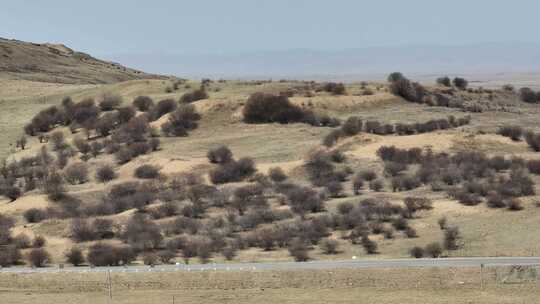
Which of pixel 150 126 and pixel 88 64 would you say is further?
pixel 88 64

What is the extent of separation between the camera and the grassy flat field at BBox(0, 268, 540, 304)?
28.8m

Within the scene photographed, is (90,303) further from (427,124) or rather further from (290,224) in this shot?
(427,124)

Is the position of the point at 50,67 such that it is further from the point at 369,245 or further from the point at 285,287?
the point at 285,287

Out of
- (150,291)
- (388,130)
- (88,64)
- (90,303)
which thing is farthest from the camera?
(88,64)

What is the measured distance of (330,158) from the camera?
5562 cm

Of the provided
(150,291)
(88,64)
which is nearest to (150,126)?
(150,291)

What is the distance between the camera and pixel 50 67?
116062mm

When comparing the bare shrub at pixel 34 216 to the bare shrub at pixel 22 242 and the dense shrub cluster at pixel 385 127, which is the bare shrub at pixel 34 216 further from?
the dense shrub cluster at pixel 385 127

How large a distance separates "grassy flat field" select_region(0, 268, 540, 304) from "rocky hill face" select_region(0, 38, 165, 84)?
74.7 metres

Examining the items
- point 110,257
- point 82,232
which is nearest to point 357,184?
point 82,232

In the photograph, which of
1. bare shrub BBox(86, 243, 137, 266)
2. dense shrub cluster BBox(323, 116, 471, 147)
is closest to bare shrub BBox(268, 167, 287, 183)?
dense shrub cluster BBox(323, 116, 471, 147)

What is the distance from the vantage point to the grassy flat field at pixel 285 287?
2878 centimetres

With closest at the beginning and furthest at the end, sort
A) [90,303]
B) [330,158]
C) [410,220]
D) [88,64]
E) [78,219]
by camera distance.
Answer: [90,303] < [410,220] < [78,219] < [330,158] < [88,64]

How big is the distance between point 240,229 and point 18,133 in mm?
36126
